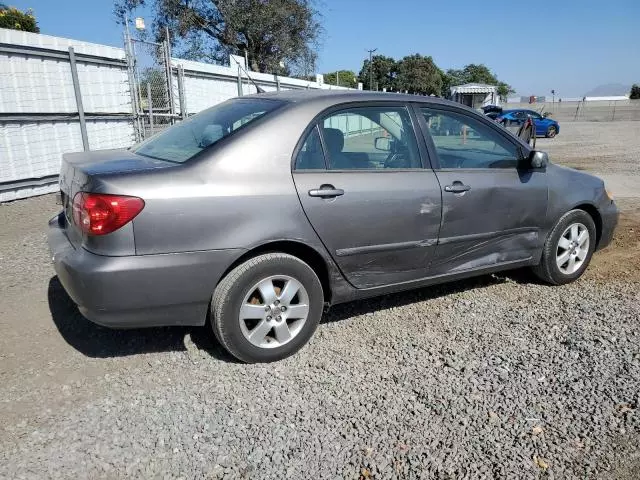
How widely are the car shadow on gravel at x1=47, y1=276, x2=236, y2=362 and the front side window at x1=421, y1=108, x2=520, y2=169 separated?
6.97 feet

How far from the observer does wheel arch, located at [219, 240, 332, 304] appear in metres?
3.04

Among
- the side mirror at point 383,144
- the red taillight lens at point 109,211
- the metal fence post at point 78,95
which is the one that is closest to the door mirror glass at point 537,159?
the side mirror at point 383,144

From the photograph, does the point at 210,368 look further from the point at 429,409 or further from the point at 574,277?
the point at 574,277

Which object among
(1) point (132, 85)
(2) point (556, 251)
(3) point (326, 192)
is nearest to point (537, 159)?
(2) point (556, 251)

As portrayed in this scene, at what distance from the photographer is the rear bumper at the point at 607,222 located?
4.66 meters

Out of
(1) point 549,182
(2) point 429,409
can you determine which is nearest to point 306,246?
(2) point 429,409

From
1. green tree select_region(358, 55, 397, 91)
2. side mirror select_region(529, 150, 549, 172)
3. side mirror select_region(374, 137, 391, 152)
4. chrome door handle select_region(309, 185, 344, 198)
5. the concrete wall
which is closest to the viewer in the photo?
chrome door handle select_region(309, 185, 344, 198)

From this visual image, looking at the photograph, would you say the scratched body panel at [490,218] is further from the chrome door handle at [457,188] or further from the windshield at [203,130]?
the windshield at [203,130]

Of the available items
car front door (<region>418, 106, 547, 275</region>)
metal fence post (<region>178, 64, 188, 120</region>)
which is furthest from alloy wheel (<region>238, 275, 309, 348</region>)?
metal fence post (<region>178, 64, 188, 120</region>)

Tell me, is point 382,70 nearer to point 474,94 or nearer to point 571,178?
point 474,94

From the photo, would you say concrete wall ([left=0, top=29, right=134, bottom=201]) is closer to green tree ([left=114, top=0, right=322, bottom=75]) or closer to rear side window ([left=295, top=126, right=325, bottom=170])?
rear side window ([left=295, top=126, right=325, bottom=170])

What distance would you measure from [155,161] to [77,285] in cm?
88

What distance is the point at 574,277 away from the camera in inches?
182

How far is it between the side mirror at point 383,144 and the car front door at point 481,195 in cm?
30
